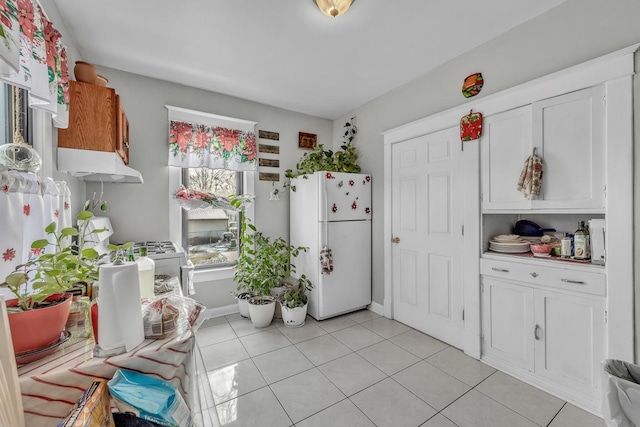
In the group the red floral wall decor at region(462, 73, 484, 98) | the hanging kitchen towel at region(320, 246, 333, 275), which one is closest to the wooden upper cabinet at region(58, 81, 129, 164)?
the hanging kitchen towel at region(320, 246, 333, 275)

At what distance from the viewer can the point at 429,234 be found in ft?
8.91

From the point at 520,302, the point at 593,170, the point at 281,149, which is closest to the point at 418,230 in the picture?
the point at 520,302

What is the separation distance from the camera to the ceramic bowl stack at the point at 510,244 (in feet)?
7.00

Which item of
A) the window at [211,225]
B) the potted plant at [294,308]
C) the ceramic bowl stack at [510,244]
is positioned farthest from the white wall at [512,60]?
the window at [211,225]

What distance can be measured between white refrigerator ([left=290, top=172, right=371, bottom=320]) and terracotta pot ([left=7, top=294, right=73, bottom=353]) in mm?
2322

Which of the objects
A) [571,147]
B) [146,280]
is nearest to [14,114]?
[146,280]

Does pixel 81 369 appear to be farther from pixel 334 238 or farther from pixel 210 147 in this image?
pixel 210 147

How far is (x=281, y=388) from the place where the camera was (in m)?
1.96

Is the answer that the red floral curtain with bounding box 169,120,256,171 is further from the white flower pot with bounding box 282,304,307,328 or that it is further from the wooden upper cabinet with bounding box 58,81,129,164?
the white flower pot with bounding box 282,304,307,328

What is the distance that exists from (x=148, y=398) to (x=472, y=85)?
2.88m

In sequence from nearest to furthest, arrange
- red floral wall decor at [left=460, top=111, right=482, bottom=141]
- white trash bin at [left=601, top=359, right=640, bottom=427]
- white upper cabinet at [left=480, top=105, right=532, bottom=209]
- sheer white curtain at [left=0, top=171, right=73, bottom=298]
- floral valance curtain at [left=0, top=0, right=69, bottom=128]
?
floral valance curtain at [left=0, top=0, right=69, bottom=128] < sheer white curtain at [left=0, top=171, right=73, bottom=298] < white trash bin at [left=601, top=359, right=640, bottom=427] < white upper cabinet at [left=480, top=105, right=532, bottom=209] < red floral wall decor at [left=460, top=111, right=482, bottom=141]

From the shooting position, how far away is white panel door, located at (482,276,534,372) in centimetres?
199

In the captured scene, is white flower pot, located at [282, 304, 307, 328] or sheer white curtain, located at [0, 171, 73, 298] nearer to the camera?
sheer white curtain, located at [0, 171, 73, 298]

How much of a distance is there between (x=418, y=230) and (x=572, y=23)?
189cm
